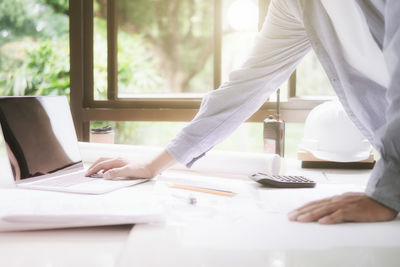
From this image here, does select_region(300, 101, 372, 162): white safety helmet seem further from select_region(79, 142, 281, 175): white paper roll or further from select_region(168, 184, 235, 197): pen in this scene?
select_region(168, 184, 235, 197): pen

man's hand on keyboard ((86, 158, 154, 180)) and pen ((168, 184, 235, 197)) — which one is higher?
man's hand on keyboard ((86, 158, 154, 180))

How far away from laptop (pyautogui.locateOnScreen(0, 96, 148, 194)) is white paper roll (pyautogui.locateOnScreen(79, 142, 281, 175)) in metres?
0.14

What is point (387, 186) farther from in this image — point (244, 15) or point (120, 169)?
point (244, 15)

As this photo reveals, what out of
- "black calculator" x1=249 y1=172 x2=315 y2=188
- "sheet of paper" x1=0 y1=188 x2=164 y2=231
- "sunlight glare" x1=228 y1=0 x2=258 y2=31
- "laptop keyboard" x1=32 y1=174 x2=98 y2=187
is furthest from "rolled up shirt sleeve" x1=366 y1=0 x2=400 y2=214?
"sunlight glare" x1=228 y1=0 x2=258 y2=31

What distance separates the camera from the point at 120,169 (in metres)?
0.97

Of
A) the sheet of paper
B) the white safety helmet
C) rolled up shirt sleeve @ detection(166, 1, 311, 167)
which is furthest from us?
the white safety helmet

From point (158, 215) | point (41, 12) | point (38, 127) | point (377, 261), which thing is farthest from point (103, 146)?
point (41, 12)

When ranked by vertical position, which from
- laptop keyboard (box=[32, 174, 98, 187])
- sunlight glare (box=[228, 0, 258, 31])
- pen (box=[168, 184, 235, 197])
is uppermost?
sunlight glare (box=[228, 0, 258, 31])

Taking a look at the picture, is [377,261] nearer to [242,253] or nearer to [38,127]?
[242,253]

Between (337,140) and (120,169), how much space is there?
68cm

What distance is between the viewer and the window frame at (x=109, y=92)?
6.41 feet

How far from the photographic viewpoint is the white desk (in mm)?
448

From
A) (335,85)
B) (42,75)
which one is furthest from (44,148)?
(42,75)

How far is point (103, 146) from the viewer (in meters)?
1.24
